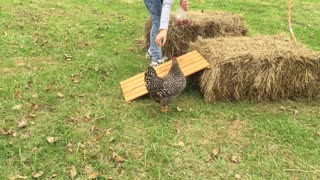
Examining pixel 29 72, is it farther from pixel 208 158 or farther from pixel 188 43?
pixel 208 158

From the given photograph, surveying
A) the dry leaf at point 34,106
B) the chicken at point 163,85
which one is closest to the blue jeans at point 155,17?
the chicken at point 163,85

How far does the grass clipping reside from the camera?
5.37 metres

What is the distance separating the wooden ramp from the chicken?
0.46 meters

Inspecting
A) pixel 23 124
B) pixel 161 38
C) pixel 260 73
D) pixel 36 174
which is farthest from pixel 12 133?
pixel 260 73

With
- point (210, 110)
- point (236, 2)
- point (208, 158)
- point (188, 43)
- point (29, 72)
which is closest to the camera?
point (208, 158)

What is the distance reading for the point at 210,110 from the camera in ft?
17.1

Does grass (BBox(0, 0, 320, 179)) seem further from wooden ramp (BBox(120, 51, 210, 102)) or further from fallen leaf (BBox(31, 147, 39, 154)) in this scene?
wooden ramp (BBox(120, 51, 210, 102))

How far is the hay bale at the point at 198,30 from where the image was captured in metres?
6.80

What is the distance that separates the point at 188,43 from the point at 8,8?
5.10 metres

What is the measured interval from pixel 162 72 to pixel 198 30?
1.65 m

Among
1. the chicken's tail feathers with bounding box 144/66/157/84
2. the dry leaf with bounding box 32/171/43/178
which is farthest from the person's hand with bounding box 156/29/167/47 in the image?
the dry leaf with bounding box 32/171/43/178

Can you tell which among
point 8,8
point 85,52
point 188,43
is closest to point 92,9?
point 8,8

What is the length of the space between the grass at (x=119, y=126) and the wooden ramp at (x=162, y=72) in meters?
0.13

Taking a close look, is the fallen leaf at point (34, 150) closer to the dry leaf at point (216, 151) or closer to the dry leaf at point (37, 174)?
the dry leaf at point (37, 174)
